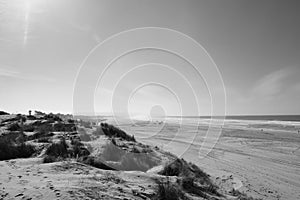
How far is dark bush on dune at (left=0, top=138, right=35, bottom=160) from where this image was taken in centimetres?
561

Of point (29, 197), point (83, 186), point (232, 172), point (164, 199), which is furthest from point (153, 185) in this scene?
point (232, 172)

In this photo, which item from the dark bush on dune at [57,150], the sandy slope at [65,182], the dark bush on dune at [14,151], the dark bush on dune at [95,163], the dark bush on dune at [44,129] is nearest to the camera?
the sandy slope at [65,182]

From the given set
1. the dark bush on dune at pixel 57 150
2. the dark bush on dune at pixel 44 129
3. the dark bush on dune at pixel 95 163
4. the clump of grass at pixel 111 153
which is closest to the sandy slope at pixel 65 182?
the dark bush on dune at pixel 95 163

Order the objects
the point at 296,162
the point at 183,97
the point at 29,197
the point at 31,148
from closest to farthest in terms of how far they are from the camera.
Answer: the point at 29,197, the point at 31,148, the point at 296,162, the point at 183,97

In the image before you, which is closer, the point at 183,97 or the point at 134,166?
the point at 134,166

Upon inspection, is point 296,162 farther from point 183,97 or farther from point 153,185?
point 153,185

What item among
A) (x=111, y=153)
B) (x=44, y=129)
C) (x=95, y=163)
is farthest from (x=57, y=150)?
(x=44, y=129)

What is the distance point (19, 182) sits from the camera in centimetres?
331

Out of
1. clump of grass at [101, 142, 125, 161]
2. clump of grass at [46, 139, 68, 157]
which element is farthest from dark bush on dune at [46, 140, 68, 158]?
clump of grass at [101, 142, 125, 161]

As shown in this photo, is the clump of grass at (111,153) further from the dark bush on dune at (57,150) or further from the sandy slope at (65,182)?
the sandy slope at (65,182)

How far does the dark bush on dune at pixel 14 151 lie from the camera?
18.4 ft

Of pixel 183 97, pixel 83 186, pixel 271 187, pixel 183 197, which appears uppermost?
pixel 183 97

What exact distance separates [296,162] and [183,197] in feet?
33.6

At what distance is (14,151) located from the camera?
19.0 feet
